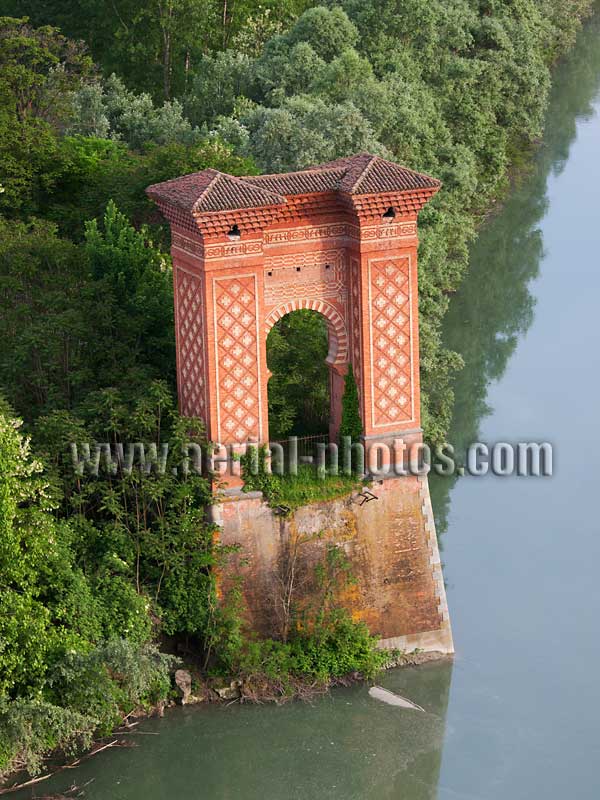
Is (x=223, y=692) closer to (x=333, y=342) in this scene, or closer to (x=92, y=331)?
(x=333, y=342)

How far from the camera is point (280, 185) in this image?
26453mm

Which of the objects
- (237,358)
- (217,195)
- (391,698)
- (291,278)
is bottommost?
(391,698)

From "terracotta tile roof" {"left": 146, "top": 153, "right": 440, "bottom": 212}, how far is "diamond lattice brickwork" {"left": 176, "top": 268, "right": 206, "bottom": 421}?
3.74 ft

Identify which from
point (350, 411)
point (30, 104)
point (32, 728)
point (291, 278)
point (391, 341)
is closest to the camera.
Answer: point (32, 728)

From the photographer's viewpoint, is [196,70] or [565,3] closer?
[196,70]

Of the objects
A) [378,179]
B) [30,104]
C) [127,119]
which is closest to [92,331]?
[378,179]

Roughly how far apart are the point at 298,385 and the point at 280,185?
379 cm

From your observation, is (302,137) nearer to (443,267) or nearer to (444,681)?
(443,267)

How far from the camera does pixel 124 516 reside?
2653cm

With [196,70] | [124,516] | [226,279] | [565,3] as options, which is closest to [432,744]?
[124,516]

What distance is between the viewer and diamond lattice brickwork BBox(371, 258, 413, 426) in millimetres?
26750

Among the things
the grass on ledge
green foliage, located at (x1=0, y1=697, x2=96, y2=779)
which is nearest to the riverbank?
green foliage, located at (x1=0, y1=697, x2=96, y2=779)

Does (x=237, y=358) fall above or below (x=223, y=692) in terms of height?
above

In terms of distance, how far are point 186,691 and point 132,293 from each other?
6.55 m
